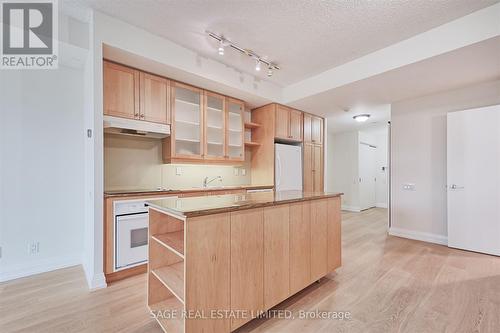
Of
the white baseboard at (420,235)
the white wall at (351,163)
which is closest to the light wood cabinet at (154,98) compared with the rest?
the white baseboard at (420,235)

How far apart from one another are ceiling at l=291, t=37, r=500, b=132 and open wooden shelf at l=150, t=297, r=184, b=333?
3413 mm

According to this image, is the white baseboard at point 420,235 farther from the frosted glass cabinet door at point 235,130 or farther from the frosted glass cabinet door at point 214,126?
the frosted glass cabinet door at point 214,126

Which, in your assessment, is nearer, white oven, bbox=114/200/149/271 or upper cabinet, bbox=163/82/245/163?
white oven, bbox=114/200/149/271

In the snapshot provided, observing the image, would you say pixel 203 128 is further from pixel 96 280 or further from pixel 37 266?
pixel 37 266

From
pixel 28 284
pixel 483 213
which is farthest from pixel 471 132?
pixel 28 284

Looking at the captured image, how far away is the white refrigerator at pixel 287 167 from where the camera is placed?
164 inches

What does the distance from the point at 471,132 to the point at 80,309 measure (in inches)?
204

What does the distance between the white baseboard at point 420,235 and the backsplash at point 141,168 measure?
359cm

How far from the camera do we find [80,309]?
1892mm

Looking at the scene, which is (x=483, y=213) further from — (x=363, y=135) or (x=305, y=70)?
(x=363, y=135)

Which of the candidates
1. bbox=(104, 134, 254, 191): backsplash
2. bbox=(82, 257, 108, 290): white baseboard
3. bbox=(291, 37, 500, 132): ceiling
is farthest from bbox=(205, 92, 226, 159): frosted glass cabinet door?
bbox=(82, 257, 108, 290): white baseboard

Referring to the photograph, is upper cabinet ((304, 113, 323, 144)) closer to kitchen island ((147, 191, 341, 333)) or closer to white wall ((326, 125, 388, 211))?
white wall ((326, 125, 388, 211))

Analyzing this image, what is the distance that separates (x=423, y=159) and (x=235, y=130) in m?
3.32

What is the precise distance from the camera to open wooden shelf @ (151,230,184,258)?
A: 1.47 meters
